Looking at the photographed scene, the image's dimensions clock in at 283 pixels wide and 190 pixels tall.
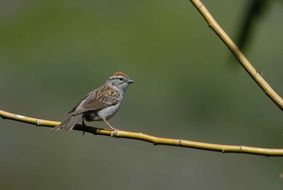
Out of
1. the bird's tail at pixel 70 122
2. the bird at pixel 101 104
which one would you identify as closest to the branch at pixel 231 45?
the bird's tail at pixel 70 122

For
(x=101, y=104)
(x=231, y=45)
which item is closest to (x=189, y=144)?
(x=231, y=45)

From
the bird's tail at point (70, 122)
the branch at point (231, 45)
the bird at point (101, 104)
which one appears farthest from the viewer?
the bird at point (101, 104)

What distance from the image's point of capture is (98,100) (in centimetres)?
569

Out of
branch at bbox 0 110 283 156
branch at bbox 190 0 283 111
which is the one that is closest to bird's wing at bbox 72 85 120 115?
branch at bbox 0 110 283 156

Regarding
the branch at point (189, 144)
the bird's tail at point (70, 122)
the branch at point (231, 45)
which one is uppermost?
the bird's tail at point (70, 122)

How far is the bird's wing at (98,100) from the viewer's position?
538cm

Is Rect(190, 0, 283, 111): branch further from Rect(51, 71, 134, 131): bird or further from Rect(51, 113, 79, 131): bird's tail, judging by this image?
Rect(51, 71, 134, 131): bird

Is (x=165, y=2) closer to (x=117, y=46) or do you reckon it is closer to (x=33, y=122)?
(x=117, y=46)

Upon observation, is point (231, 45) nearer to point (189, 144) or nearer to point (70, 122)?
point (189, 144)

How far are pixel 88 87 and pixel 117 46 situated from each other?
379 centimetres

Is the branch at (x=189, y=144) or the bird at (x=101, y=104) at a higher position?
the bird at (x=101, y=104)

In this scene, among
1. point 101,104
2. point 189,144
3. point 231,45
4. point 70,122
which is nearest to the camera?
point 231,45

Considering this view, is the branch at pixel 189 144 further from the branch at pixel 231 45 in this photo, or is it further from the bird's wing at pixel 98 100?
the bird's wing at pixel 98 100

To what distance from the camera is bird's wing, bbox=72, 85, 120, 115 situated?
5382 mm
